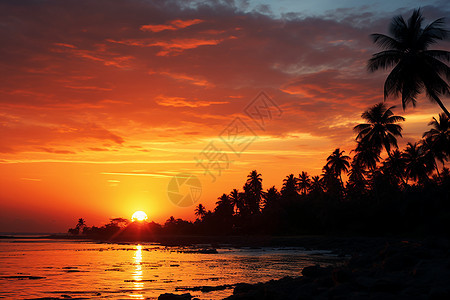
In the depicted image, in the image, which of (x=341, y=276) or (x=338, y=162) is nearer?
(x=341, y=276)

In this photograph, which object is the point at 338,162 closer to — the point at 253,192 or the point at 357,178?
the point at 357,178

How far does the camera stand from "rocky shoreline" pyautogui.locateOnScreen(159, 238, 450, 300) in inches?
472

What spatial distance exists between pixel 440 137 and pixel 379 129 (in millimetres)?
8213

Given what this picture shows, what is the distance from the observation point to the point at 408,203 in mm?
56156

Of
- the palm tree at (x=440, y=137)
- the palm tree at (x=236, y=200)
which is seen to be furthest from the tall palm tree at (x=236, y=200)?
the palm tree at (x=440, y=137)

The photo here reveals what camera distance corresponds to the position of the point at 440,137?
56688 millimetres

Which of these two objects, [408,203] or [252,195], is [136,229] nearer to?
[252,195]

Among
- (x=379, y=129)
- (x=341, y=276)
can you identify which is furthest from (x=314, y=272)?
(x=379, y=129)

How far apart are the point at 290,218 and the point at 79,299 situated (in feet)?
219

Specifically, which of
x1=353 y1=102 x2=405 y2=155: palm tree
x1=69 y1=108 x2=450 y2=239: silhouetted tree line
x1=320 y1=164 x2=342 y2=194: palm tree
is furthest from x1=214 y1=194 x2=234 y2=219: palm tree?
x1=353 y1=102 x2=405 y2=155: palm tree

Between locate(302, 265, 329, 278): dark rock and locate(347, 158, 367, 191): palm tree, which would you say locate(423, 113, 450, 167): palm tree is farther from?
locate(302, 265, 329, 278): dark rock

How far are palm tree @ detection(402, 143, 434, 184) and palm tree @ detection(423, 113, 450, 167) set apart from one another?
3295mm

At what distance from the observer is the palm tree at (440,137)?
55.6 metres

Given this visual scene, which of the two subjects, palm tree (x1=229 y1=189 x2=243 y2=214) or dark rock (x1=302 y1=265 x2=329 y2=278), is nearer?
dark rock (x1=302 y1=265 x2=329 y2=278)
